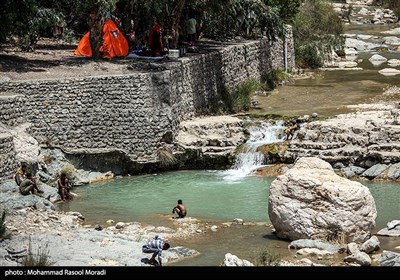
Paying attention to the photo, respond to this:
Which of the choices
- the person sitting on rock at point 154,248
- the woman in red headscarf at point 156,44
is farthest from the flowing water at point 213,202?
the woman in red headscarf at point 156,44

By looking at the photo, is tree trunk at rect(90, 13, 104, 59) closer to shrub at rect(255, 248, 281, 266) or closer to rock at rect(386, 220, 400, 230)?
rock at rect(386, 220, 400, 230)

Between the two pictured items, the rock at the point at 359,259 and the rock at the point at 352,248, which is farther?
the rock at the point at 352,248

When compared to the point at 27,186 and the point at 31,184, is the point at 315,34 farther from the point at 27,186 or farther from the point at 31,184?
the point at 27,186

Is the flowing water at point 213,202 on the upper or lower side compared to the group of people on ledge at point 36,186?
lower

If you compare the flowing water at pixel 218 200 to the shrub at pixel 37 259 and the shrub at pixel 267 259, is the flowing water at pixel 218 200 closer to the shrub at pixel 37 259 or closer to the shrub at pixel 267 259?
the shrub at pixel 267 259

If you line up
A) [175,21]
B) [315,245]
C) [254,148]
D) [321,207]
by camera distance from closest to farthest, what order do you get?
1. [315,245]
2. [321,207]
3. [254,148]
4. [175,21]

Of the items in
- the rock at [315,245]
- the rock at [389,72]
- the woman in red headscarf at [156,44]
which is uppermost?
the woman in red headscarf at [156,44]

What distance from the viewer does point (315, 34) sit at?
1880 inches

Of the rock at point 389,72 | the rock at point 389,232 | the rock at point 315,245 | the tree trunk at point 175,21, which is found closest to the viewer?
the rock at point 315,245

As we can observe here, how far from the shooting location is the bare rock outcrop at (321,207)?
1920 centimetres

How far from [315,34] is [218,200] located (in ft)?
82.4

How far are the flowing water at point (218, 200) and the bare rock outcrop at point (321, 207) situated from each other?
1.69ft

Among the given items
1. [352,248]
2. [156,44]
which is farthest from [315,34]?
[352,248]

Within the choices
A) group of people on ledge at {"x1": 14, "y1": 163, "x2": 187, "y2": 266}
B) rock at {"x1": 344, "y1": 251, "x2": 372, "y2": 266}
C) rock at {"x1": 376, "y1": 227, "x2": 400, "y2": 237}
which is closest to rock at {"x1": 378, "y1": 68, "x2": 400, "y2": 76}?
group of people on ledge at {"x1": 14, "y1": 163, "x2": 187, "y2": 266}
